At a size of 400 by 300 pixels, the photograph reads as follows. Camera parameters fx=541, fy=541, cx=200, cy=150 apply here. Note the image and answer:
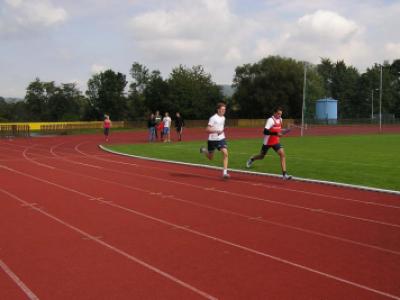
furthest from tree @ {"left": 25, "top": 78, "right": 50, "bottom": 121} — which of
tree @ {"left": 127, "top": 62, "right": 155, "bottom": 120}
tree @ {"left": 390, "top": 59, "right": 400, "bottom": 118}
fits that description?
tree @ {"left": 390, "top": 59, "right": 400, "bottom": 118}

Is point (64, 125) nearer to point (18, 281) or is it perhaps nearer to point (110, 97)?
point (110, 97)

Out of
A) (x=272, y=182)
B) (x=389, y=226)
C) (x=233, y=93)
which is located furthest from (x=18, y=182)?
(x=233, y=93)

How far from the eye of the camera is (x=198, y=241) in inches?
268

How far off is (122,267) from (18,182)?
7.88 m

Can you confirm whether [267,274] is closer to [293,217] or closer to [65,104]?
[293,217]

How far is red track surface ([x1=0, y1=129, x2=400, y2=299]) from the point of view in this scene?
504 centimetres

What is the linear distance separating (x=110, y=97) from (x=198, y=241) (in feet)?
250

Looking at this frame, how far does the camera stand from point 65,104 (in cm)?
10269

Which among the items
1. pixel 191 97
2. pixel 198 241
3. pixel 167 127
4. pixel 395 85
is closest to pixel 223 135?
pixel 198 241

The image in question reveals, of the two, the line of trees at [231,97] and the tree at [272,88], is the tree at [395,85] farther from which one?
the tree at [272,88]

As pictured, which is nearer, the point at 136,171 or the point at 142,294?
the point at 142,294

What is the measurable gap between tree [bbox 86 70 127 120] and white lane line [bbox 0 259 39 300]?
75.2 metres

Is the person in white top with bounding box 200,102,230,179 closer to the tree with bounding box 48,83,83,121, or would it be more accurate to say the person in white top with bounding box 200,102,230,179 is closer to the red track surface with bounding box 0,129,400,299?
the red track surface with bounding box 0,129,400,299

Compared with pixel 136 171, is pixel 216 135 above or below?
above
